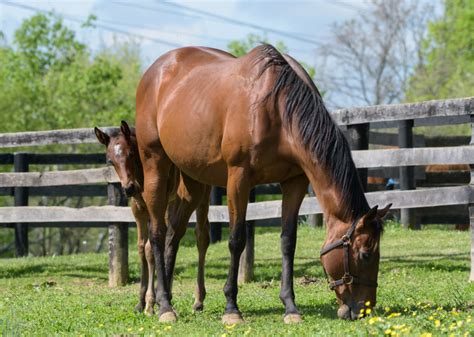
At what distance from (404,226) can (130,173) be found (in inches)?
228

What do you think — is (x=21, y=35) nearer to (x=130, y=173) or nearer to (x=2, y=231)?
A: (x=2, y=231)

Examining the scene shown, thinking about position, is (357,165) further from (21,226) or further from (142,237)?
(21,226)

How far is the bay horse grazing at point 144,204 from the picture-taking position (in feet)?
24.5

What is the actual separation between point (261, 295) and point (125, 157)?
183 cm

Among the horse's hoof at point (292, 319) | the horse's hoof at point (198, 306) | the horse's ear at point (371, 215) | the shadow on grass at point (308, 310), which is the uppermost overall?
the horse's ear at point (371, 215)

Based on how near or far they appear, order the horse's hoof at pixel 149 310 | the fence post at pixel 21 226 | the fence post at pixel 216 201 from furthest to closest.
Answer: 1. the fence post at pixel 21 226
2. the fence post at pixel 216 201
3. the horse's hoof at pixel 149 310

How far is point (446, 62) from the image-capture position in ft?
138

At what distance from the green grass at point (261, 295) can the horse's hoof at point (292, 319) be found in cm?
6

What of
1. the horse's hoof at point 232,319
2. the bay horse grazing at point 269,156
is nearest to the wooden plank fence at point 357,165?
the bay horse grazing at point 269,156

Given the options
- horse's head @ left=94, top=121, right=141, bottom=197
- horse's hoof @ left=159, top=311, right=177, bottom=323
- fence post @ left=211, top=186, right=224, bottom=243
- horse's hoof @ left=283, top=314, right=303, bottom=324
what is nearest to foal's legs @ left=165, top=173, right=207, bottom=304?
horse's head @ left=94, top=121, right=141, bottom=197

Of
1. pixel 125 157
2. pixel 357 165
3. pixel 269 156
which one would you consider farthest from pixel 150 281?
pixel 357 165

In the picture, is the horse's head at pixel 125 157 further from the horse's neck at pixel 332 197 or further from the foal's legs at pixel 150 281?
the horse's neck at pixel 332 197

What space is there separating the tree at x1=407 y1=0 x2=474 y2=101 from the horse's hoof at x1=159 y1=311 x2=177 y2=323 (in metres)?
32.6

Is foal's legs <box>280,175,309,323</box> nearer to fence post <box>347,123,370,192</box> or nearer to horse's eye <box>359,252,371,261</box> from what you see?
horse's eye <box>359,252,371,261</box>
